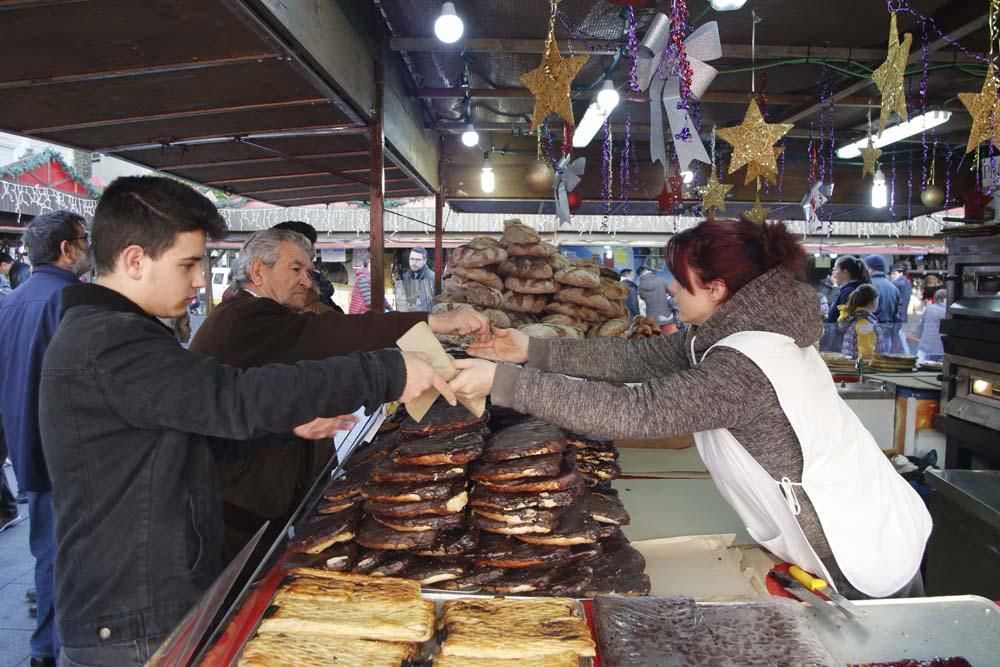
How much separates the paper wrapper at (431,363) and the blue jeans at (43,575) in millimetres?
2429

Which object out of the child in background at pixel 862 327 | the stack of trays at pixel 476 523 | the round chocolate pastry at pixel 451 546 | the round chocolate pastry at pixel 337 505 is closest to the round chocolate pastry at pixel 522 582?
the stack of trays at pixel 476 523

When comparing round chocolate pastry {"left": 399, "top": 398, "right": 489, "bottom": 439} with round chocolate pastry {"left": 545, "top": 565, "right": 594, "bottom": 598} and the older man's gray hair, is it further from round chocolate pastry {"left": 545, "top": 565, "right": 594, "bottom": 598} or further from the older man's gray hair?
the older man's gray hair

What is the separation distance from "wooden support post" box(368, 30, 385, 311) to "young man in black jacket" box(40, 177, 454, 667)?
112 inches

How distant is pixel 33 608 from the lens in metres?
3.58

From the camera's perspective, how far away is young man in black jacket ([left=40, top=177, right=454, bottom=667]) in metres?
1.31

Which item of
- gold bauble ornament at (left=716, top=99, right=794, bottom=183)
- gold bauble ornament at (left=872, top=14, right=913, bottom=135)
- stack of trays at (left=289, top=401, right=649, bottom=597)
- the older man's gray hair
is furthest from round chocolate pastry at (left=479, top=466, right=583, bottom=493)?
gold bauble ornament at (left=716, top=99, right=794, bottom=183)

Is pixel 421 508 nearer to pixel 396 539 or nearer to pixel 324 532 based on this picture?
pixel 396 539

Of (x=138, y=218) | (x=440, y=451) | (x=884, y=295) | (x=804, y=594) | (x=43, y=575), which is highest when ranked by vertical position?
(x=138, y=218)

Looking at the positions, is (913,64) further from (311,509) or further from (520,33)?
(311,509)

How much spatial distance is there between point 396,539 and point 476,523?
237 mm

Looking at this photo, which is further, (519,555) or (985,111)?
(985,111)

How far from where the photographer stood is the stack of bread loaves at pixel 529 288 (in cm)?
409

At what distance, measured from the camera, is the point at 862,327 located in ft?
19.4

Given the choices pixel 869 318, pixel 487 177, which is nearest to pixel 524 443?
pixel 869 318
